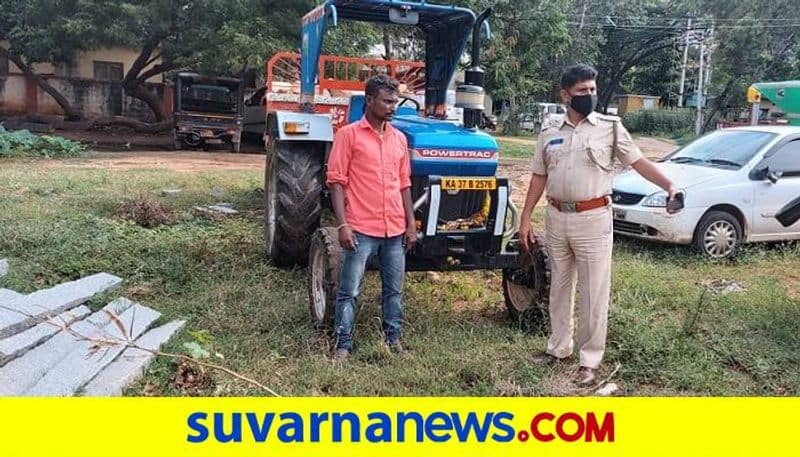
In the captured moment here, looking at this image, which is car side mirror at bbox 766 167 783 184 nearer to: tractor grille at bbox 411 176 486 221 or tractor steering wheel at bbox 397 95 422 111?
tractor steering wheel at bbox 397 95 422 111

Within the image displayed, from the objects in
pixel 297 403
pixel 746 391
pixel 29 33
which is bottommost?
pixel 746 391

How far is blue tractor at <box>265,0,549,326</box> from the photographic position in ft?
15.5

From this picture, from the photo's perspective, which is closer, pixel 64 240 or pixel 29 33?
pixel 64 240

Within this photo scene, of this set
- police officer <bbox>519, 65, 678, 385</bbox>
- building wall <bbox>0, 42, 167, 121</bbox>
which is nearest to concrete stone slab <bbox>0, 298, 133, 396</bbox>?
police officer <bbox>519, 65, 678, 385</bbox>

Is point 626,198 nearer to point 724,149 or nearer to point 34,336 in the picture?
point 724,149

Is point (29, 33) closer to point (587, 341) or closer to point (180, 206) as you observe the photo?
point (180, 206)

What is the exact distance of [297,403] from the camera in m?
2.60

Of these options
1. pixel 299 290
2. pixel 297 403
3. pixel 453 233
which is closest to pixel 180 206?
pixel 299 290

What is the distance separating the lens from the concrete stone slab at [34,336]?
3951 mm

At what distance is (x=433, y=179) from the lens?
15.3 feet

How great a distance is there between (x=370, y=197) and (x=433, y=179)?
0.63 metres

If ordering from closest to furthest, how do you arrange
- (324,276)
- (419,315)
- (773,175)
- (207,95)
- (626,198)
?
1. (324,276)
2. (419,315)
3. (773,175)
4. (626,198)
5. (207,95)

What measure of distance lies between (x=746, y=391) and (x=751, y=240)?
13.7 feet

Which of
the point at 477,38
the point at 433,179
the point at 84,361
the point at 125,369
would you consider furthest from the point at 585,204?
the point at 84,361
